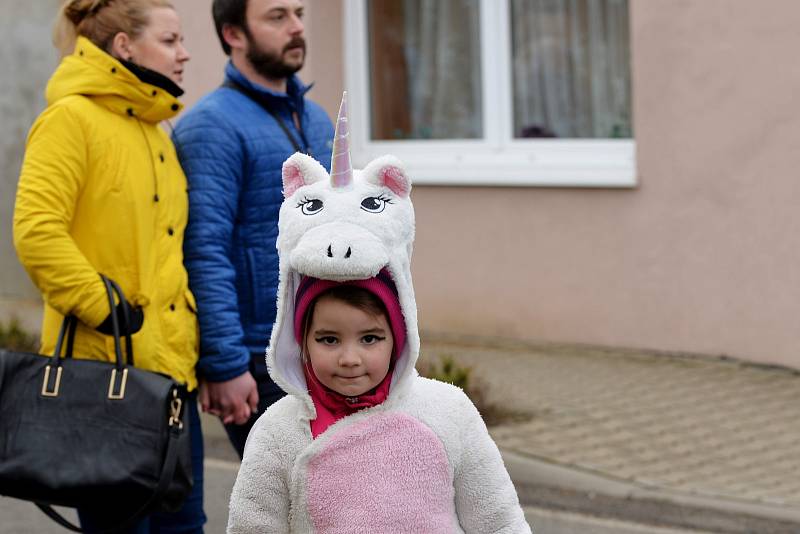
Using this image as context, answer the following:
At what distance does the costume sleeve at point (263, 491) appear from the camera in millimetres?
2912

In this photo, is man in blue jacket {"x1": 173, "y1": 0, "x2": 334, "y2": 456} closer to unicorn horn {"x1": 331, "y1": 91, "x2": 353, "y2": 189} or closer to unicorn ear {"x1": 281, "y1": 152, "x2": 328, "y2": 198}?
unicorn ear {"x1": 281, "y1": 152, "x2": 328, "y2": 198}

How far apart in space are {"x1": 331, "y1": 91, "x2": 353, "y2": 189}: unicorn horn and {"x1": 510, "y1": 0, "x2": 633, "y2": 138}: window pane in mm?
7362

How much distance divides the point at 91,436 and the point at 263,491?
1120 mm

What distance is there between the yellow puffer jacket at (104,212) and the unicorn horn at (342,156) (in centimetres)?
130

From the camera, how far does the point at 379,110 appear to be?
11438 millimetres

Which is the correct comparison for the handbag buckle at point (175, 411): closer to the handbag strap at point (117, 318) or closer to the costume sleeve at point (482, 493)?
the handbag strap at point (117, 318)

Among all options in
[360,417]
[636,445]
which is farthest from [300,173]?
[636,445]

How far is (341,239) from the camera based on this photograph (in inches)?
111

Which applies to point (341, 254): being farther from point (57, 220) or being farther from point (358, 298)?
point (57, 220)

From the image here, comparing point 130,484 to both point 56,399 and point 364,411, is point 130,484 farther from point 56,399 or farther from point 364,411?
point 364,411

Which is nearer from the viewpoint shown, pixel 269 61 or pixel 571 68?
pixel 269 61

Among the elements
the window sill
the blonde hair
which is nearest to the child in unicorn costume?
the blonde hair

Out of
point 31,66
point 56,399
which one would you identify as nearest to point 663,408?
point 56,399

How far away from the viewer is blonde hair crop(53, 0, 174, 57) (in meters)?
4.24
